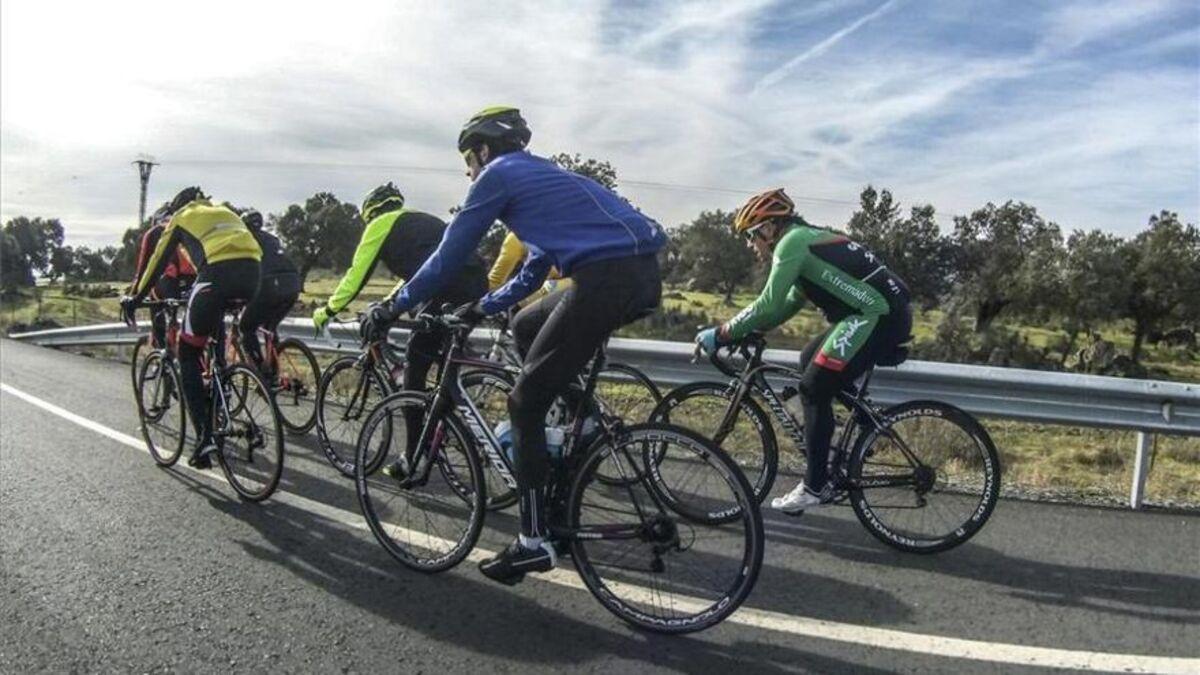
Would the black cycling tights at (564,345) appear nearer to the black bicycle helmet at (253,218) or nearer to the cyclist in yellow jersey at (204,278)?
the cyclist in yellow jersey at (204,278)

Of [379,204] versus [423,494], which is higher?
[379,204]

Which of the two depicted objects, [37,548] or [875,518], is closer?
[37,548]

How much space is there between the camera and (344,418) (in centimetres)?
623

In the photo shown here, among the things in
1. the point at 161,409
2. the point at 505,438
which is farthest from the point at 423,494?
the point at 161,409

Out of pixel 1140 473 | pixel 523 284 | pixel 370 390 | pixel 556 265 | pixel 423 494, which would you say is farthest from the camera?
pixel 370 390

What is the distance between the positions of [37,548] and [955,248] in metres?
54.2

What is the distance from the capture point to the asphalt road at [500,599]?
3283 mm

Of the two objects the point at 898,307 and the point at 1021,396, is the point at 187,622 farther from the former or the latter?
the point at 1021,396

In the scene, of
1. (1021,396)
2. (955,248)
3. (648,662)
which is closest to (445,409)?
(648,662)

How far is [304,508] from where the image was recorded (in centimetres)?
511

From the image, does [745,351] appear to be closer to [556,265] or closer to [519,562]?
[556,265]

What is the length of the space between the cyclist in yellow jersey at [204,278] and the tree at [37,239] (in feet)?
379

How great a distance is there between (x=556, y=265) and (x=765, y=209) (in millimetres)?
1662

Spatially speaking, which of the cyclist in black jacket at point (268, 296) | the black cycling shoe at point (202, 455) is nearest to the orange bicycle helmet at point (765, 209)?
the black cycling shoe at point (202, 455)
